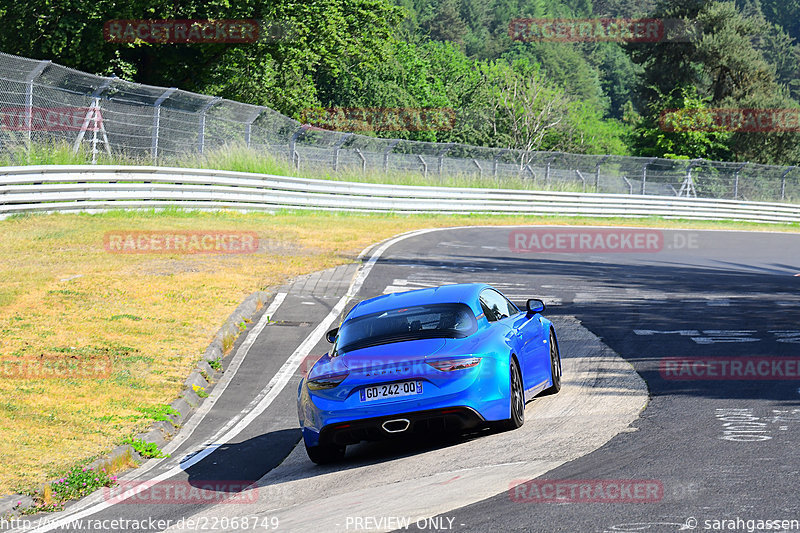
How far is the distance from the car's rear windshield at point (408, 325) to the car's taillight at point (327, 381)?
447 millimetres

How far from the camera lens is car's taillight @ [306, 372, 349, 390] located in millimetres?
7859

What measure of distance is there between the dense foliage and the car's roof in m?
27.6

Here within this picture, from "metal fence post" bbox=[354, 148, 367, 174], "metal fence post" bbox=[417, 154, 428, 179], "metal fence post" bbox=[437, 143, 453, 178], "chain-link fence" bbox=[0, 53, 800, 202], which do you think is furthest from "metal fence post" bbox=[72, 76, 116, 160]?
"metal fence post" bbox=[437, 143, 453, 178]

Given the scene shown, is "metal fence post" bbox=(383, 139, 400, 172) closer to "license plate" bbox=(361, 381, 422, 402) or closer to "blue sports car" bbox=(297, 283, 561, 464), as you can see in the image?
"blue sports car" bbox=(297, 283, 561, 464)

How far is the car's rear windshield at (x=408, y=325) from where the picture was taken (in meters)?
8.24

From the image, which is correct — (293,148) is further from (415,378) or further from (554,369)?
(415,378)

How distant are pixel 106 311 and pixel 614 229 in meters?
22.6

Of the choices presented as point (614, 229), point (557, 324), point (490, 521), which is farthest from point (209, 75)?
point (490, 521)

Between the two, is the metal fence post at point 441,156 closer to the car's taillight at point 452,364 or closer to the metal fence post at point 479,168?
the metal fence post at point 479,168

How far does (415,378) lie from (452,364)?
0.32m

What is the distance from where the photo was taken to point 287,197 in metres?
29.7

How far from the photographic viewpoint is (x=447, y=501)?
6402 millimetres

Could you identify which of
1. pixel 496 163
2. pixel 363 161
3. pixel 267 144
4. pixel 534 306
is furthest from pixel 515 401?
pixel 496 163

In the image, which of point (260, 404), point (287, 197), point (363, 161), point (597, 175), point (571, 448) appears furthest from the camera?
point (597, 175)
